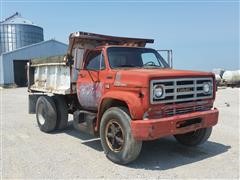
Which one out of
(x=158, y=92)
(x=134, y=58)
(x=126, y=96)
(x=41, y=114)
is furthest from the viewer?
(x=41, y=114)

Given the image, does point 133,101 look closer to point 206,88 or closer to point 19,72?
point 206,88

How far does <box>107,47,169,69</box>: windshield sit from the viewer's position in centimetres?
746

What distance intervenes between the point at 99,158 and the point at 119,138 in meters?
0.72

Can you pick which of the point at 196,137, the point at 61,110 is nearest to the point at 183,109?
the point at 196,137

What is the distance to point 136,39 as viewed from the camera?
9164 millimetres

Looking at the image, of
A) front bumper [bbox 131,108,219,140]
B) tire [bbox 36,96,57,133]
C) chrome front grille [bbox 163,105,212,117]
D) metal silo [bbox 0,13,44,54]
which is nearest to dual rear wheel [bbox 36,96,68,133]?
tire [bbox 36,96,57,133]

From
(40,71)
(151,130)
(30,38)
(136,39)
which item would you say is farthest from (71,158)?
(30,38)

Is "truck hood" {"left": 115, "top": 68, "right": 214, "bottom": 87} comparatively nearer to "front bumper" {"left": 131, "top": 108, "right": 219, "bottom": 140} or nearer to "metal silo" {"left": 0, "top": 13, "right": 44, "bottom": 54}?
"front bumper" {"left": 131, "top": 108, "right": 219, "bottom": 140}

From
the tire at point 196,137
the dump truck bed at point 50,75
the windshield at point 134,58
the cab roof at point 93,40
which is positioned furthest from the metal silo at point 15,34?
the tire at point 196,137

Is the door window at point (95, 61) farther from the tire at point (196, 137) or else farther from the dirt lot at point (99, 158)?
the tire at point (196, 137)

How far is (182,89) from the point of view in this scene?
6.52 metres

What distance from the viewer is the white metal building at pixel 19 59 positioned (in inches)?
1501

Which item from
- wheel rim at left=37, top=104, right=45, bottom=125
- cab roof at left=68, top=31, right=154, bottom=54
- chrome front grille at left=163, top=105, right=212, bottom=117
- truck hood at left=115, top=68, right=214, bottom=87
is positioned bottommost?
wheel rim at left=37, top=104, right=45, bottom=125

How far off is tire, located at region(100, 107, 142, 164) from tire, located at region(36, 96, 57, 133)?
3003mm
